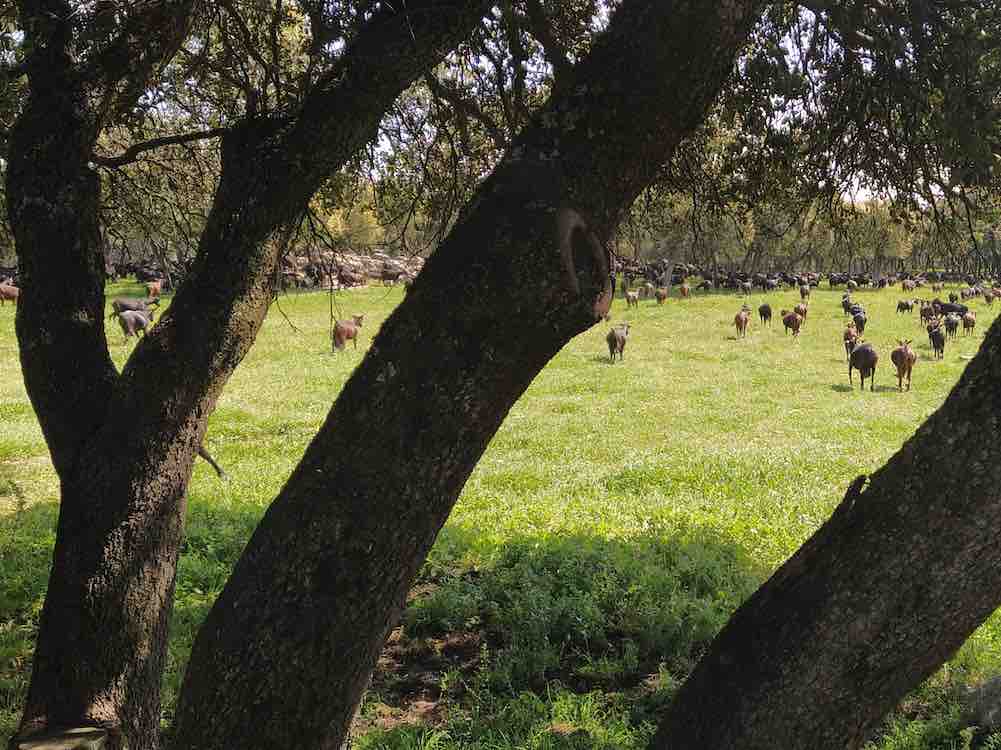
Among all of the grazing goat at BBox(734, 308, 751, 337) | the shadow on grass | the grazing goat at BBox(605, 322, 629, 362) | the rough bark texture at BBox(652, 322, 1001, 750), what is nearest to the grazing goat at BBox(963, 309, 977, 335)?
the grazing goat at BBox(734, 308, 751, 337)

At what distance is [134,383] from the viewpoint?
3.23 m

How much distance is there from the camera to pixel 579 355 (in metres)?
29.3

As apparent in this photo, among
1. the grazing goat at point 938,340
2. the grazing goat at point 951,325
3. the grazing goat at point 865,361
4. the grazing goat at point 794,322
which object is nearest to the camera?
the grazing goat at point 865,361

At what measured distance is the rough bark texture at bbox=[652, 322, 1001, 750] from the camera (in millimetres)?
1806

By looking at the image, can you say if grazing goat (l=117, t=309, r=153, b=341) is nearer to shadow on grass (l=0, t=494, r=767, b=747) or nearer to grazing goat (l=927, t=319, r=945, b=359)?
shadow on grass (l=0, t=494, r=767, b=747)

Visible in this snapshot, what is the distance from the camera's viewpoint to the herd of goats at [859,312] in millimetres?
23625

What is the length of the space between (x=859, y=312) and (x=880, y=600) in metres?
39.0

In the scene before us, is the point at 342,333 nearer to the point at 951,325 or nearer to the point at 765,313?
the point at 765,313

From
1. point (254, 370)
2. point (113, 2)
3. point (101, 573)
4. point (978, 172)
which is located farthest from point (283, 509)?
point (254, 370)

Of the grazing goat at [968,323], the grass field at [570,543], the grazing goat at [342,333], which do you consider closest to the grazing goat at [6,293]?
the grass field at [570,543]

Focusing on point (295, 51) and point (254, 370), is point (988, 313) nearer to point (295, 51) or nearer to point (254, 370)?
point (254, 370)

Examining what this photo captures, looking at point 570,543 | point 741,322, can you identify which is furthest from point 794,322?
point 570,543

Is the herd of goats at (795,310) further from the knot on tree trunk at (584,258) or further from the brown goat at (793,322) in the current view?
the knot on tree trunk at (584,258)

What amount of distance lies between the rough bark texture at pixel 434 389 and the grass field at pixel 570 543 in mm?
2545
